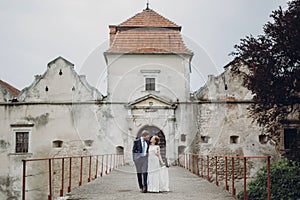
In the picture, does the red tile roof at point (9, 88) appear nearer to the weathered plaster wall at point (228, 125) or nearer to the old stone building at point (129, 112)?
the old stone building at point (129, 112)

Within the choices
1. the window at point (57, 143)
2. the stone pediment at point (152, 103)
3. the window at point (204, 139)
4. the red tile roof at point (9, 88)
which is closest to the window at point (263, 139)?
the window at point (204, 139)

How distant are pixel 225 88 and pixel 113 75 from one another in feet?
17.8

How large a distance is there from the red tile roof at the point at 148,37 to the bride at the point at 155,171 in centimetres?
1276

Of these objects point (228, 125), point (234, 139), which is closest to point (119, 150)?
point (228, 125)

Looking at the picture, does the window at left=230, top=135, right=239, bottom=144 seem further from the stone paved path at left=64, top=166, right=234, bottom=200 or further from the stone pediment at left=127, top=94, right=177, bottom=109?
the stone paved path at left=64, top=166, right=234, bottom=200

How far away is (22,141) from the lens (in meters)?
20.9

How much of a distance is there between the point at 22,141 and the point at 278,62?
44.5 ft

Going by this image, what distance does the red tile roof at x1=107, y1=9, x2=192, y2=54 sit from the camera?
21.6 meters

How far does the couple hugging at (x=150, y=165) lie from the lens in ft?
29.1

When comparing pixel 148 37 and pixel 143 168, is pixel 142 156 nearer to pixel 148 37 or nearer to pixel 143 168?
pixel 143 168

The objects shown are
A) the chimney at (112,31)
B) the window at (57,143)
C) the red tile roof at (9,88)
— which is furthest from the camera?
the chimney at (112,31)

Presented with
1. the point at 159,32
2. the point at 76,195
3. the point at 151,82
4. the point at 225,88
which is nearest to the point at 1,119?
the point at 151,82

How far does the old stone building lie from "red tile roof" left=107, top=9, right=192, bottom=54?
52mm

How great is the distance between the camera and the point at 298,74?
11070mm
